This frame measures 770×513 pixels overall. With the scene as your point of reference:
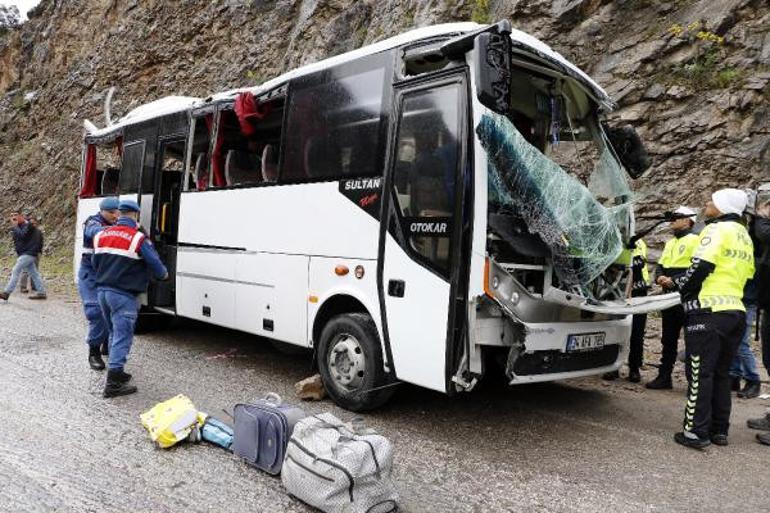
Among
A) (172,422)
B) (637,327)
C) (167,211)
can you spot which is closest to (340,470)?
(172,422)

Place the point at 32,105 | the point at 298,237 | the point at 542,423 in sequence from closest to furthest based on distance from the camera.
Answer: the point at 542,423
the point at 298,237
the point at 32,105

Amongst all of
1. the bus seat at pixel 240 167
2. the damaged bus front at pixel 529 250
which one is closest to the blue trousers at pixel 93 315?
the bus seat at pixel 240 167

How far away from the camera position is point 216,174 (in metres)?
6.70

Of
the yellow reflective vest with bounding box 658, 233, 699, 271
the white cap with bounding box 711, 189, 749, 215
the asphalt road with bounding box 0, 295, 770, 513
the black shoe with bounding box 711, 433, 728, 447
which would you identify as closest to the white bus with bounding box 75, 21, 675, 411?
the asphalt road with bounding box 0, 295, 770, 513

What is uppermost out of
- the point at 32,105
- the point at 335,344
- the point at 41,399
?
the point at 32,105

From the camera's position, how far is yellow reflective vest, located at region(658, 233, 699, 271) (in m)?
5.72

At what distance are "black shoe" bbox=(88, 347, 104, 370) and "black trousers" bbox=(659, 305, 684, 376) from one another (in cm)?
595

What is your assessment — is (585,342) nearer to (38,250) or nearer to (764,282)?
(764,282)

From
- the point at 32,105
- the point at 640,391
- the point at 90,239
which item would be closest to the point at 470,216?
the point at 640,391

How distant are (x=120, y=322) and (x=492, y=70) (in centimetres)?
392

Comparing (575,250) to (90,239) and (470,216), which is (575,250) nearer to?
(470,216)

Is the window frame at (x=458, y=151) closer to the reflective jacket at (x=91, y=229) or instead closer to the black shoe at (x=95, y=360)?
the reflective jacket at (x=91, y=229)

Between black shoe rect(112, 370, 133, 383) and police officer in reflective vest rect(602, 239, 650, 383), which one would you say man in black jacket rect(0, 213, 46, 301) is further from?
police officer in reflective vest rect(602, 239, 650, 383)

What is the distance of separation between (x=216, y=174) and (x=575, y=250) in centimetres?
420
